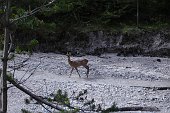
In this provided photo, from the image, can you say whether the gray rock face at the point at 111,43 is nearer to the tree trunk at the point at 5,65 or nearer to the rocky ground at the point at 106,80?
the rocky ground at the point at 106,80

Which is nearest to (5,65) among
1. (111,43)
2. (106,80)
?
(106,80)

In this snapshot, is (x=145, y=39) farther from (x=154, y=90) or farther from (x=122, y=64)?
(x=154, y=90)

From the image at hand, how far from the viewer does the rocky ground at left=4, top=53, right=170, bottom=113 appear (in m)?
10.1

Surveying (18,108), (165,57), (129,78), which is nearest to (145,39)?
(165,57)

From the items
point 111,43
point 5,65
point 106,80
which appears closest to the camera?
point 5,65

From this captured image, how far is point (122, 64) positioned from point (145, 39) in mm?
3428

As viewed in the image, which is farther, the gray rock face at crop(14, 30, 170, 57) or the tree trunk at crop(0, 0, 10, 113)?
the gray rock face at crop(14, 30, 170, 57)

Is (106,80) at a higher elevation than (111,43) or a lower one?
lower

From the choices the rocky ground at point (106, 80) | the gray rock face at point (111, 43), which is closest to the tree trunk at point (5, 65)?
the rocky ground at point (106, 80)

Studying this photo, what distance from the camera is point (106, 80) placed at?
12.4 m

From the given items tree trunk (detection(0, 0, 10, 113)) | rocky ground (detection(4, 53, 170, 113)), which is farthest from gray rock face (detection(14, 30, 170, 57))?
tree trunk (detection(0, 0, 10, 113))

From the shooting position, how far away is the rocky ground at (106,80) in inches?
400

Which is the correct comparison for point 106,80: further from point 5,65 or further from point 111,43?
point 5,65

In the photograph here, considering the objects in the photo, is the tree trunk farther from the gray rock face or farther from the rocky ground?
the gray rock face
